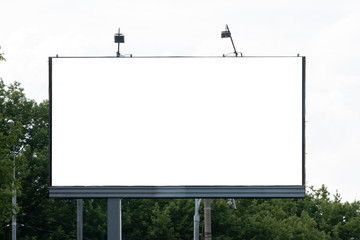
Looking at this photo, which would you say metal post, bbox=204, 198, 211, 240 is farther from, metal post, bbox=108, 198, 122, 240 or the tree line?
the tree line

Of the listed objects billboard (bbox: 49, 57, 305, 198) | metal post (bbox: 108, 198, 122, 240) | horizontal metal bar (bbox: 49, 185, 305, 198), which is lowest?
metal post (bbox: 108, 198, 122, 240)

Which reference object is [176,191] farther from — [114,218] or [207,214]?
[207,214]

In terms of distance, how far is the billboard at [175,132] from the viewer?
2358 centimetres

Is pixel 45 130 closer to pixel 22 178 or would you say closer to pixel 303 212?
pixel 22 178

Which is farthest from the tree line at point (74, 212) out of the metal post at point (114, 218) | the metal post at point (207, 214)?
the metal post at point (114, 218)

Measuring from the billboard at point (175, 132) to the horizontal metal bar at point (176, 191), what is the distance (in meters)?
0.02

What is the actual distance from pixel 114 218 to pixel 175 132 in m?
2.65

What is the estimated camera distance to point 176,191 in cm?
2367

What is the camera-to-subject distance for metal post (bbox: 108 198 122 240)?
24.0 m

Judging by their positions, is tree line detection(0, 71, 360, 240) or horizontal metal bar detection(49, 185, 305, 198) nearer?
horizontal metal bar detection(49, 185, 305, 198)

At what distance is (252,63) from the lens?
2380 centimetres

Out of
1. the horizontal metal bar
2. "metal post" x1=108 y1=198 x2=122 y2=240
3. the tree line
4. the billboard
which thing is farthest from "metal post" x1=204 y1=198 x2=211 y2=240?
the tree line

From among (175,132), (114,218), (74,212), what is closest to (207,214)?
(114,218)

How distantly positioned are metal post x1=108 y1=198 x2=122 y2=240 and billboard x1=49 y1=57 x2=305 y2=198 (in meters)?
0.39
